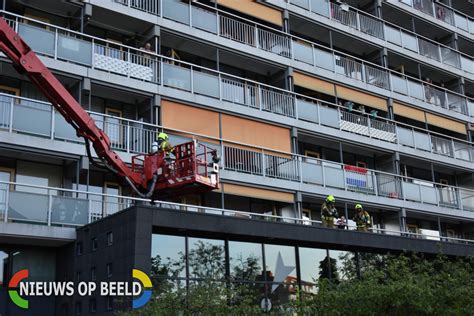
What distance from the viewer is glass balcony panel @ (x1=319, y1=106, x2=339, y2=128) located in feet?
97.8

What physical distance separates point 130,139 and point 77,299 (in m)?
6.50

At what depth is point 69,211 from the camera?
20.0m

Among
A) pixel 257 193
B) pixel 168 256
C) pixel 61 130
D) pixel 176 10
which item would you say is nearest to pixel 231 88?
pixel 176 10

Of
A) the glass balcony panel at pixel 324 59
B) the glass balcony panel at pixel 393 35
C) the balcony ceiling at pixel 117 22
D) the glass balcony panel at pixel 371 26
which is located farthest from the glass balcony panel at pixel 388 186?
the balcony ceiling at pixel 117 22

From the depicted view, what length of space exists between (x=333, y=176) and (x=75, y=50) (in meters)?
11.9

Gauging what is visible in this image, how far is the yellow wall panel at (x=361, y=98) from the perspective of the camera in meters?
31.8

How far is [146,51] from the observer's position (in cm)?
2403

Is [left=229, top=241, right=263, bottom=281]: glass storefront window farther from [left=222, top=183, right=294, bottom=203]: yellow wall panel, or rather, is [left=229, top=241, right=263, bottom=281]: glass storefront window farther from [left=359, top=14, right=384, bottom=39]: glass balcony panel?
[left=359, top=14, right=384, bottom=39]: glass balcony panel

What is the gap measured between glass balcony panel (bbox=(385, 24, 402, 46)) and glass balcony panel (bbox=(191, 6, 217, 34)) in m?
11.9

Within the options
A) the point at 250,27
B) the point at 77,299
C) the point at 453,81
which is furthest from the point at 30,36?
the point at 453,81

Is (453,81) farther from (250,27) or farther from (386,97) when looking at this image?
(250,27)

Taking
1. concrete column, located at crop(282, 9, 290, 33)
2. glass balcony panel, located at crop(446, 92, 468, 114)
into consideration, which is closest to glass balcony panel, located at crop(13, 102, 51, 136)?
concrete column, located at crop(282, 9, 290, 33)

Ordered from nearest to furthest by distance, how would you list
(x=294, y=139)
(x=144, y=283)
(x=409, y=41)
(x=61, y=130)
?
(x=144, y=283)
(x=61, y=130)
(x=294, y=139)
(x=409, y=41)

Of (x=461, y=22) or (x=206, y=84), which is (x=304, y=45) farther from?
(x=461, y=22)
